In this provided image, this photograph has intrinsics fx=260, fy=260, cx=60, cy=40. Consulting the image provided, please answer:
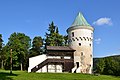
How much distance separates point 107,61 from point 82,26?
11.9m

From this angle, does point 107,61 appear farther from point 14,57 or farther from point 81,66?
point 14,57

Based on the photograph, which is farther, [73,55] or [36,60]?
[73,55]

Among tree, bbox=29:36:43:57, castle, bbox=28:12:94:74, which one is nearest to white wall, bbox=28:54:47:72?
castle, bbox=28:12:94:74

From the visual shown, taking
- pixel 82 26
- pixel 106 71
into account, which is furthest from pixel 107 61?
pixel 82 26

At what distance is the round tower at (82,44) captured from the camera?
198 feet

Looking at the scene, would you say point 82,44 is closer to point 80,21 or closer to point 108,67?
point 80,21

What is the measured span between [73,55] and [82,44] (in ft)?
12.9

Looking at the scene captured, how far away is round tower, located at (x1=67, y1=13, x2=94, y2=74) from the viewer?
2377 inches

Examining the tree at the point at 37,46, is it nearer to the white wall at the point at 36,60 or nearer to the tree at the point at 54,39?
the tree at the point at 54,39

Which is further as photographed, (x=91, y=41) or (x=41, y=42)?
(x=41, y=42)

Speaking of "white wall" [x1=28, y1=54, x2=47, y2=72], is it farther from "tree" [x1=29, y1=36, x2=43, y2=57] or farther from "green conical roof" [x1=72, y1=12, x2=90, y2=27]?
"tree" [x1=29, y1=36, x2=43, y2=57]

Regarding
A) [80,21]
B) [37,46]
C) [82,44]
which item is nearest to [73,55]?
[82,44]

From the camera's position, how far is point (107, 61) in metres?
66.1

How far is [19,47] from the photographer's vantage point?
235 feet
